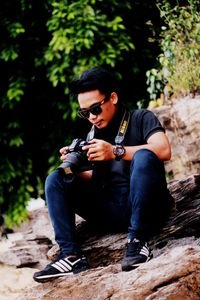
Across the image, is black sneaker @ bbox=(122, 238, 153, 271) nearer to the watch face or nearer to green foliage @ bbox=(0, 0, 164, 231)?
the watch face

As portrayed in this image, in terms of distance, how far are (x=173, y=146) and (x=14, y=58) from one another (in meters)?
2.72

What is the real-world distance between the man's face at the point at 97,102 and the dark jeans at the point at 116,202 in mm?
435

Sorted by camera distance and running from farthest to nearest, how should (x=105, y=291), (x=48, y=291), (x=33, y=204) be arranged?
(x=33, y=204)
(x=48, y=291)
(x=105, y=291)

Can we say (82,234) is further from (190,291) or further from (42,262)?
(42,262)

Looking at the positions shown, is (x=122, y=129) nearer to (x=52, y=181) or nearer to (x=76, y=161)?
(x=76, y=161)

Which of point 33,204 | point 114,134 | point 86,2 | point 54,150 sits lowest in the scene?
point 33,204

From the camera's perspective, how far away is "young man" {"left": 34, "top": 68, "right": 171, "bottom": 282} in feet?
10.1

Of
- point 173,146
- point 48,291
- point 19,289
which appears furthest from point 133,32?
point 48,291

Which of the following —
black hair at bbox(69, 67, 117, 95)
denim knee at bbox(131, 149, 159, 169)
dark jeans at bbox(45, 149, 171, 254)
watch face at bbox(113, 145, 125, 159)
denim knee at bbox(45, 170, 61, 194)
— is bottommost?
dark jeans at bbox(45, 149, 171, 254)

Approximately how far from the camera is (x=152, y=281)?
2.66 meters

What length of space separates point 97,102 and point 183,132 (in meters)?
2.43

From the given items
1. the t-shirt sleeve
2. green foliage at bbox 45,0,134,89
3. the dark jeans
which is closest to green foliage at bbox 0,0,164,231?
green foliage at bbox 45,0,134,89

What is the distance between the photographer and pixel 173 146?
5.82m

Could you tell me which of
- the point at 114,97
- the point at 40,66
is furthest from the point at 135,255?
the point at 40,66
